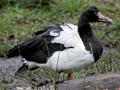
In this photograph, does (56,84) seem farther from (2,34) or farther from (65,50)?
(2,34)

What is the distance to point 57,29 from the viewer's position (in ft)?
13.5

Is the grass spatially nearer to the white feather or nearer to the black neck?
the black neck

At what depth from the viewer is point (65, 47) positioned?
387cm

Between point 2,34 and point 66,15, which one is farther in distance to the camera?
point 66,15

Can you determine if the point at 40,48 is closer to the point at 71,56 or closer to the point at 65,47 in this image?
the point at 65,47

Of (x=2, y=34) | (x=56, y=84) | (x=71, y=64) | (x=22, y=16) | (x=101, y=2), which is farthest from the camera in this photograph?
(x=101, y=2)

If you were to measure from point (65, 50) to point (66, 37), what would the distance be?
0.67 ft

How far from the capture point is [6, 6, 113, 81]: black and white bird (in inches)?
147

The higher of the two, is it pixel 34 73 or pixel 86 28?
pixel 86 28

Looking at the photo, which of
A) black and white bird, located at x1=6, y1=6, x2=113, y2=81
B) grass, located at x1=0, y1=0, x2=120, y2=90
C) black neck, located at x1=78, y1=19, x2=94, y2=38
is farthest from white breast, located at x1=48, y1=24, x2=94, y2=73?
grass, located at x1=0, y1=0, x2=120, y2=90

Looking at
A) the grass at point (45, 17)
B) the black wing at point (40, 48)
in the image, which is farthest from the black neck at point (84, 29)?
the grass at point (45, 17)

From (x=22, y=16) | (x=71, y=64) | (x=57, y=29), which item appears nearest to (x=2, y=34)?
(x=22, y=16)

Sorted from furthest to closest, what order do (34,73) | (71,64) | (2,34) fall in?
1. (2,34)
2. (34,73)
3. (71,64)

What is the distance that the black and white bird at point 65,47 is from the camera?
12.3 ft
